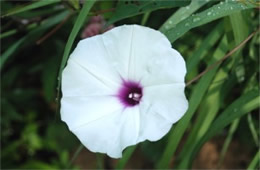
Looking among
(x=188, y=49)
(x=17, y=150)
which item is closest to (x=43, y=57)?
(x=17, y=150)

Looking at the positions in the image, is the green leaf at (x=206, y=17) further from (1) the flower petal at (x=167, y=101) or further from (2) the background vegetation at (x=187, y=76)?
(1) the flower petal at (x=167, y=101)

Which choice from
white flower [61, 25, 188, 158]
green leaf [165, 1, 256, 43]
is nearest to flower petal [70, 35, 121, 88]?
white flower [61, 25, 188, 158]

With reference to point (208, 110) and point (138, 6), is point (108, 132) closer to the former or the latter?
point (138, 6)

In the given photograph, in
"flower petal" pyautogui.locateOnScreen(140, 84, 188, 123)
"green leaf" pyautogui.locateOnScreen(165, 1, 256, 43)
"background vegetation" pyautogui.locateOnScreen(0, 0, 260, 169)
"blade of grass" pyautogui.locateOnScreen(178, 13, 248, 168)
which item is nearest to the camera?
"flower petal" pyautogui.locateOnScreen(140, 84, 188, 123)

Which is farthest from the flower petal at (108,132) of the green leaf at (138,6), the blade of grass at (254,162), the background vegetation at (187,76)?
the blade of grass at (254,162)

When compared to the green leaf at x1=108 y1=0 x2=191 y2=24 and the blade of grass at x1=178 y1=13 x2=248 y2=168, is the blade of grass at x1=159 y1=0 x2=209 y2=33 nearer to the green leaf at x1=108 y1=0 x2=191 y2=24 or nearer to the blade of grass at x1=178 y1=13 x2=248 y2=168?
the green leaf at x1=108 y1=0 x2=191 y2=24
